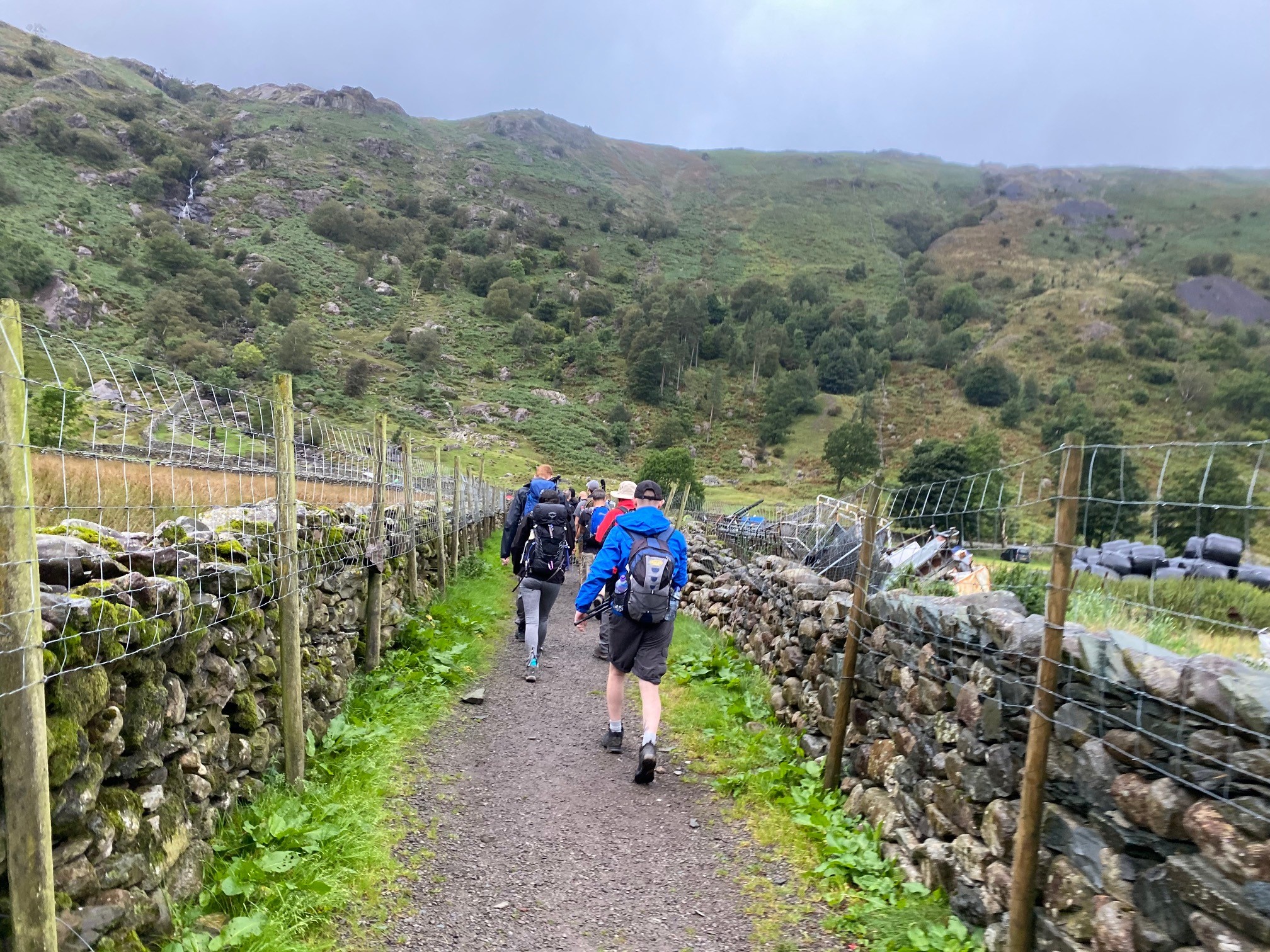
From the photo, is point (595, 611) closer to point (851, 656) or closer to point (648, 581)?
point (648, 581)

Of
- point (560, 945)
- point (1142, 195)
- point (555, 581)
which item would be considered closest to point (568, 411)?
point (555, 581)

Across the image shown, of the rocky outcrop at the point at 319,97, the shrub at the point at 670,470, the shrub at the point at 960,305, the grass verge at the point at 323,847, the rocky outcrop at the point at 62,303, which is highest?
the rocky outcrop at the point at 319,97

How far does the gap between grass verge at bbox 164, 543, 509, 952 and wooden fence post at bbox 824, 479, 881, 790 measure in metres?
2.82

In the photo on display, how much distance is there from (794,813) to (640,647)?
1.58m

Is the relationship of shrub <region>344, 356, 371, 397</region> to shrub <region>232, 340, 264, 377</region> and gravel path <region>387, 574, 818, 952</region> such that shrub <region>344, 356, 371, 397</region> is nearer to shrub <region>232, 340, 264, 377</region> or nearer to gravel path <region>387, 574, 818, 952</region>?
shrub <region>232, 340, 264, 377</region>

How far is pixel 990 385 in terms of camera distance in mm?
86438

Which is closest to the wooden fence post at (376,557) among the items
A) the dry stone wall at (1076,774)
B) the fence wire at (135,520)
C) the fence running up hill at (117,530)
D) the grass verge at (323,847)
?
the fence running up hill at (117,530)

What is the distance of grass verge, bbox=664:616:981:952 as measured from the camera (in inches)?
137

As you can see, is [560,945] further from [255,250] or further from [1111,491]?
[255,250]

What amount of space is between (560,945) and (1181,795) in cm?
269

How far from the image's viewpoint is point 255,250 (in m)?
95.6

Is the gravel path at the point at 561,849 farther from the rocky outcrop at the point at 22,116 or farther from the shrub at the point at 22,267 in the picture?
the rocky outcrop at the point at 22,116

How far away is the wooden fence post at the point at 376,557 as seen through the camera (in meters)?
6.96

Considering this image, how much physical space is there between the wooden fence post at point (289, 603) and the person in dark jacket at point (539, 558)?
3.43 meters
